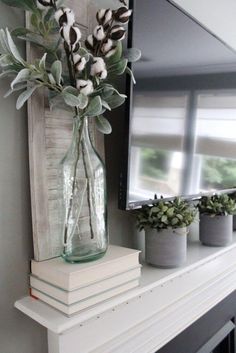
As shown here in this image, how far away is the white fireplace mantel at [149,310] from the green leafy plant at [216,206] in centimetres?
14

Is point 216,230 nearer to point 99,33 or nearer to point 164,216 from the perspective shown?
point 164,216

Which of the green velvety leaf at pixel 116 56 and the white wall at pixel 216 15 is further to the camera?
the white wall at pixel 216 15

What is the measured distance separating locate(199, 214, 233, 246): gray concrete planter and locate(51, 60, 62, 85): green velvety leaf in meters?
0.84

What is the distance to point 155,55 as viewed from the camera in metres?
0.99

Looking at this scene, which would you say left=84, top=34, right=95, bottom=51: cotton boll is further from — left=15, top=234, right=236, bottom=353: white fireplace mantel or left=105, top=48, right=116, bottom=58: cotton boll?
left=15, top=234, right=236, bottom=353: white fireplace mantel

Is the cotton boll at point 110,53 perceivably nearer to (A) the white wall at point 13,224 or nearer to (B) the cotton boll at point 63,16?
(B) the cotton boll at point 63,16

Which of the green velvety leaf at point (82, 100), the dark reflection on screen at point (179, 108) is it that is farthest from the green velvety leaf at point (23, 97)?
the dark reflection on screen at point (179, 108)

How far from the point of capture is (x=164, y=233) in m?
0.94

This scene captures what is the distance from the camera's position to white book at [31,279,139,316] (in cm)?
68

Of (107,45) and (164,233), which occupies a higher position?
(107,45)

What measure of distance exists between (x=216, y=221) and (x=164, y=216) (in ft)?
1.28

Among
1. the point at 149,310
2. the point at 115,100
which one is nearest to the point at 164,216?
the point at 149,310

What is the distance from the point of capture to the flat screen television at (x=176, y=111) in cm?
92

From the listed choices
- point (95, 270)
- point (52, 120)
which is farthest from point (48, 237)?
point (52, 120)
